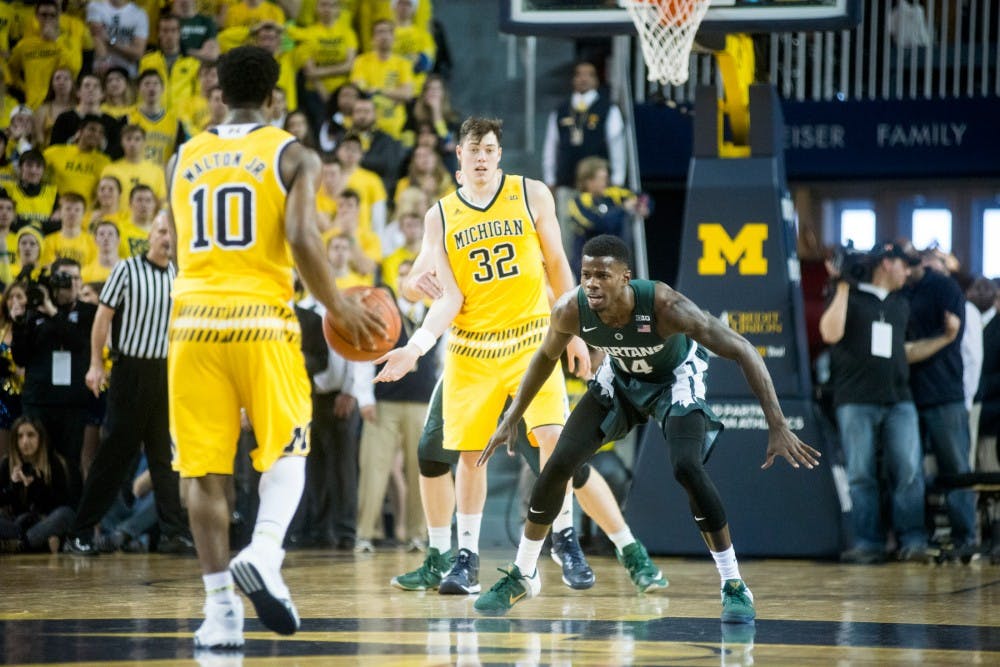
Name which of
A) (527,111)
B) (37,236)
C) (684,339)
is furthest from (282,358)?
(527,111)

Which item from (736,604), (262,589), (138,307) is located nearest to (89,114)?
(138,307)

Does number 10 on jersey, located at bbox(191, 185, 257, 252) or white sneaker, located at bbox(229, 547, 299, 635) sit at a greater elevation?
number 10 on jersey, located at bbox(191, 185, 257, 252)

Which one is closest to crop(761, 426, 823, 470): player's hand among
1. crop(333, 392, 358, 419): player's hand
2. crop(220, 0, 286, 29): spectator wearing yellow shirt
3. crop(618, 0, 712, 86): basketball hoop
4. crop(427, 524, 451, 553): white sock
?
crop(427, 524, 451, 553): white sock

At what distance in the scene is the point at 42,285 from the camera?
1108 cm

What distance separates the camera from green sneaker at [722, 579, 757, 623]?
6289 mm

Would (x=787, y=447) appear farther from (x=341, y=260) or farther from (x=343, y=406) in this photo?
(x=341, y=260)

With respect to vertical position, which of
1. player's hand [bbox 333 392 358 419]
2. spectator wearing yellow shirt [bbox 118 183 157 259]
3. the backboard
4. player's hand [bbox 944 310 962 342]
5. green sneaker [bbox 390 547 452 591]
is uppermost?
the backboard

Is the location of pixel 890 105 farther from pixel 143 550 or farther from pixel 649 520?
pixel 143 550

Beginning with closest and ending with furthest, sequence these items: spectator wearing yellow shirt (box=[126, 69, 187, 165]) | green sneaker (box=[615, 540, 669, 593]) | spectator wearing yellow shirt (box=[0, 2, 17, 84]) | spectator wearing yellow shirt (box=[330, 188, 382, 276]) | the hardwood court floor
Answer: the hardwood court floor < green sneaker (box=[615, 540, 669, 593]) < spectator wearing yellow shirt (box=[330, 188, 382, 276]) < spectator wearing yellow shirt (box=[126, 69, 187, 165]) < spectator wearing yellow shirt (box=[0, 2, 17, 84])

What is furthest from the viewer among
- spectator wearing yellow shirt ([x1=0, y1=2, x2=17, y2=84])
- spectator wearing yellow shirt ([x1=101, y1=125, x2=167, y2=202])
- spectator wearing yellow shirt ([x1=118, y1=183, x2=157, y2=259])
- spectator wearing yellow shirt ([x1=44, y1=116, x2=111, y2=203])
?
spectator wearing yellow shirt ([x1=0, y1=2, x2=17, y2=84])

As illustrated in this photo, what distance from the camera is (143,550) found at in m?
10.7

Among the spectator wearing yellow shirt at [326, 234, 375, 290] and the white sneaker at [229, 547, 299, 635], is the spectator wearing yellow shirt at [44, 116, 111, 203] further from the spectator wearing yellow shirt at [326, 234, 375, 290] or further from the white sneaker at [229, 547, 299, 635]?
the white sneaker at [229, 547, 299, 635]

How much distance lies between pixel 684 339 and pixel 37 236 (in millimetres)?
7244

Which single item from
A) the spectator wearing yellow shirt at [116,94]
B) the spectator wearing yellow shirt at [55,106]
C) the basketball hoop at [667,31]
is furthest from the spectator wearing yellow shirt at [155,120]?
the basketball hoop at [667,31]
